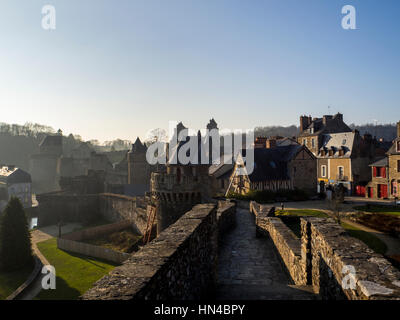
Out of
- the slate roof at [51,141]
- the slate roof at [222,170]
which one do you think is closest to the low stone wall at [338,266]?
the slate roof at [222,170]

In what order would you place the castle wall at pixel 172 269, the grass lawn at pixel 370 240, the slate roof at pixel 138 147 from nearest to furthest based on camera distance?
the castle wall at pixel 172 269 < the grass lawn at pixel 370 240 < the slate roof at pixel 138 147

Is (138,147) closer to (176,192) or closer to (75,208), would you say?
(75,208)

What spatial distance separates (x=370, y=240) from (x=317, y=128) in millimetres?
29941

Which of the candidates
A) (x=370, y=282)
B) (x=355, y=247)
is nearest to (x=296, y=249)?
(x=355, y=247)

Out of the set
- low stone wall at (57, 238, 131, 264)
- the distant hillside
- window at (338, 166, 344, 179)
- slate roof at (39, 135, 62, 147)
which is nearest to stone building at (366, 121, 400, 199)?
window at (338, 166, 344, 179)

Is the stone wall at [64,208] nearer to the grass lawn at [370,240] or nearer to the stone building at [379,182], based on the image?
the grass lawn at [370,240]

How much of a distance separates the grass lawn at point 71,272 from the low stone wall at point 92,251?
1.49 ft

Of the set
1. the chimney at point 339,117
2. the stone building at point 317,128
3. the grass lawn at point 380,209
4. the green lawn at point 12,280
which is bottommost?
the green lawn at point 12,280

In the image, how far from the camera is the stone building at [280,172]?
103ft

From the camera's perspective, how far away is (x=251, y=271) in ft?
29.7
